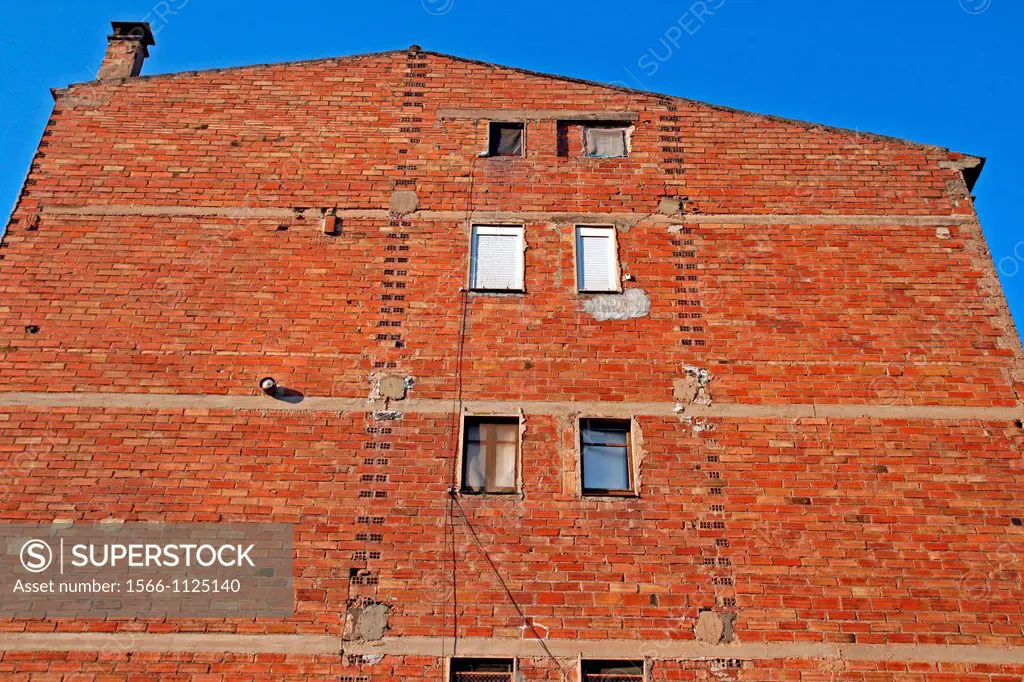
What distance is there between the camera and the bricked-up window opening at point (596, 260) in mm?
9711

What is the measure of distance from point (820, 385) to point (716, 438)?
4.92ft

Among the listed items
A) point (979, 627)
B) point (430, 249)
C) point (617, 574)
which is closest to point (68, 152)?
point (430, 249)

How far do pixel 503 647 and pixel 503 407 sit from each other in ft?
8.69

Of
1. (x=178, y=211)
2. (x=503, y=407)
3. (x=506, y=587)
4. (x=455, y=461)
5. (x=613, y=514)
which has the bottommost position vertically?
(x=506, y=587)

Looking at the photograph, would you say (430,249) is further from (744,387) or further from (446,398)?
(744,387)

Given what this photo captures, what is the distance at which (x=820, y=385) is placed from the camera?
895 cm

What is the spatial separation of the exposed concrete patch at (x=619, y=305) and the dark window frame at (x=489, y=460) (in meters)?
1.79

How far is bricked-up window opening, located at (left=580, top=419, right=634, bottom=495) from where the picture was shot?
8.47m

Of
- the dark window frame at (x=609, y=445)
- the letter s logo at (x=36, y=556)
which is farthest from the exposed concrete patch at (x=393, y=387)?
the letter s logo at (x=36, y=556)

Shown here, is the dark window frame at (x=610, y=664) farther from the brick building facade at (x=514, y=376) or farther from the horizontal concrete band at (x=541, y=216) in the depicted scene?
the horizontal concrete band at (x=541, y=216)

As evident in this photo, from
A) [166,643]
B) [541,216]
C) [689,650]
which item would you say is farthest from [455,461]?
[541,216]

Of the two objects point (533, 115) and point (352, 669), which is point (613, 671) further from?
point (533, 115)

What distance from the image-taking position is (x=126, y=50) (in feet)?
38.5

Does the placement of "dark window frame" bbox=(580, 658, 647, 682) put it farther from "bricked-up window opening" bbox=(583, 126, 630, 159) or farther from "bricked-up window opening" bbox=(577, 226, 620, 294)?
"bricked-up window opening" bbox=(583, 126, 630, 159)
